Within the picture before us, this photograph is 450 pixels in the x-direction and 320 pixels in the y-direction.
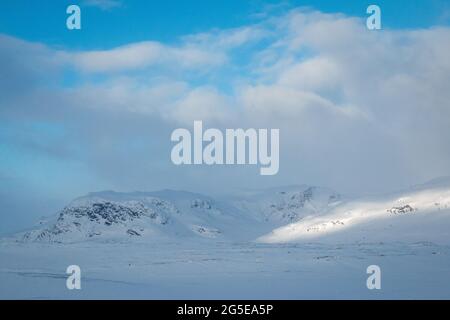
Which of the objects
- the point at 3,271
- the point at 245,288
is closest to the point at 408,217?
the point at 245,288

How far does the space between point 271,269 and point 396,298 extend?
1169 centimetres

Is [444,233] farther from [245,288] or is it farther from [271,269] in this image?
[245,288]

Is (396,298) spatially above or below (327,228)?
below

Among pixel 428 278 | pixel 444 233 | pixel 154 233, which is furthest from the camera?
pixel 154 233

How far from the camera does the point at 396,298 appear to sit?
64.8 feet

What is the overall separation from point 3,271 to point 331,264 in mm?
22406
